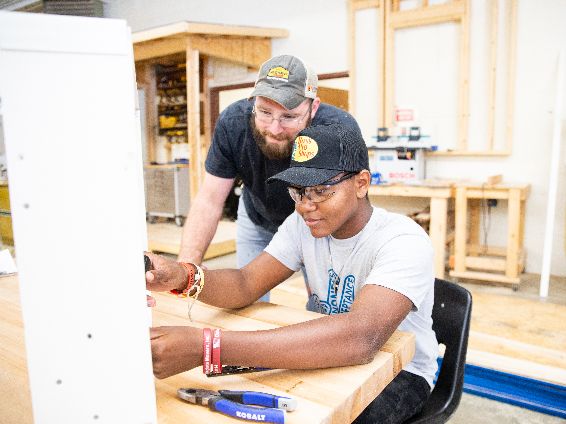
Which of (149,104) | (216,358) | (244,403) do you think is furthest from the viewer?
(149,104)

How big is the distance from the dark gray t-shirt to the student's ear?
59 cm

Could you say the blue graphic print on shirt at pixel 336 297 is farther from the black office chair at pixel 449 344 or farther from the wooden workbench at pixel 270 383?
the black office chair at pixel 449 344

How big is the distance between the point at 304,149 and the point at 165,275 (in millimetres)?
494

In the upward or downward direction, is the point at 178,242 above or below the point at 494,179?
below

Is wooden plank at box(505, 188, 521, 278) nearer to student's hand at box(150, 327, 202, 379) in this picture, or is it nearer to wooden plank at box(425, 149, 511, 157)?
wooden plank at box(425, 149, 511, 157)

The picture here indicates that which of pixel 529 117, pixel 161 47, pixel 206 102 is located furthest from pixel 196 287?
pixel 206 102

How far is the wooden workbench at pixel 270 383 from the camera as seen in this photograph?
2.36 ft

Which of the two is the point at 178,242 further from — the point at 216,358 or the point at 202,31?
the point at 216,358

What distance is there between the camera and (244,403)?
750mm

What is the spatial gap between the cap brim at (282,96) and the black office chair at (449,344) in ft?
2.56

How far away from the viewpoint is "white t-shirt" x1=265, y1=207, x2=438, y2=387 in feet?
3.61

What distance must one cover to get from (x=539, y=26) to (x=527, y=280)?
2.28m

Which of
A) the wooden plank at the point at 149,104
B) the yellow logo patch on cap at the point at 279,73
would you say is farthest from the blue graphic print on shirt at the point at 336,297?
the wooden plank at the point at 149,104

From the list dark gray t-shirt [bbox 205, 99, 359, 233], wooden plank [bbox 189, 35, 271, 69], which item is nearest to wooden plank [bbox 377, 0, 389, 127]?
→ wooden plank [bbox 189, 35, 271, 69]
